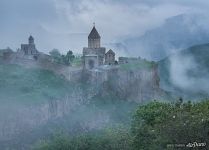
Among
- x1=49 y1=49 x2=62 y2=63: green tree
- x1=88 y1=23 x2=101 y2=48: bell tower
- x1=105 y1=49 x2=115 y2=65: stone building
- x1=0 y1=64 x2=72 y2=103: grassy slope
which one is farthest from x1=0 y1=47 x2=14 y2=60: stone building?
x1=105 y1=49 x2=115 y2=65: stone building

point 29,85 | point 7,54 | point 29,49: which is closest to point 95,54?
point 29,49

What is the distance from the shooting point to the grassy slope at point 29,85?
6384 centimetres

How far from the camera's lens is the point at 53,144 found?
40.8 metres

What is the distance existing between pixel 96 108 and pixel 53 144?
28859mm

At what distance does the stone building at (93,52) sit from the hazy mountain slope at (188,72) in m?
16.1

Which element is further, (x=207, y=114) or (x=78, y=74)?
(x=78, y=74)

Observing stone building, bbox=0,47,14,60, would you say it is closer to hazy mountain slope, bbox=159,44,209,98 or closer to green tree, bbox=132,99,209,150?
hazy mountain slope, bbox=159,44,209,98

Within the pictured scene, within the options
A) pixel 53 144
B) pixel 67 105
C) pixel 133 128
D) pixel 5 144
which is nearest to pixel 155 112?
pixel 133 128

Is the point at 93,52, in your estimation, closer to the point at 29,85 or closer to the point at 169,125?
the point at 29,85

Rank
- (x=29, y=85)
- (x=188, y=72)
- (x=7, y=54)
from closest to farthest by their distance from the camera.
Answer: (x=29, y=85) → (x=7, y=54) → (x=188, y=72)

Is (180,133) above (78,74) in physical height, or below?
below

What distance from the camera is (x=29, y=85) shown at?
68000mm

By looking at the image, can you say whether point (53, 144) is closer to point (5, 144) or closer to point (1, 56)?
point (5, 144)

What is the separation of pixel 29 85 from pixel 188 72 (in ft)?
106
